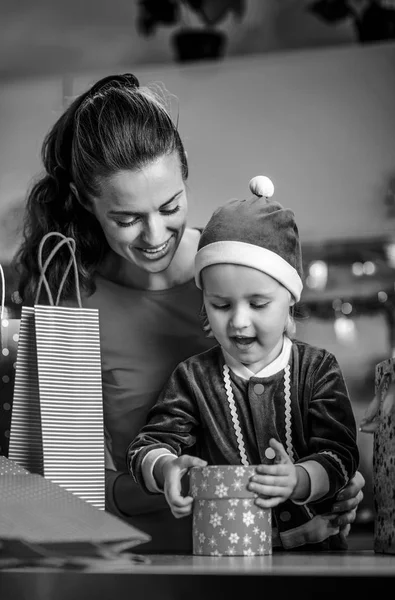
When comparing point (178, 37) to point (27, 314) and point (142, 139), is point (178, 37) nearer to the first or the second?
point (142, 139)

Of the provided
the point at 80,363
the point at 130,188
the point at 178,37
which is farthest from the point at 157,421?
the point at 178,37

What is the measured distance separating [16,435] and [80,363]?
10 cm

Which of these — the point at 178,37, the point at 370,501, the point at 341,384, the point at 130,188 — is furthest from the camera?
the point at 178,37

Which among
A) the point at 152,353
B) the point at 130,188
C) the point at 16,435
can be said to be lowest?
the point at 16,435

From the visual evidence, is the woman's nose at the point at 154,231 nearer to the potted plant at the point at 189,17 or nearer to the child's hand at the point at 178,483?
the child's hand at the point at 178,483

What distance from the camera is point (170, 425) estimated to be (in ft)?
3.27

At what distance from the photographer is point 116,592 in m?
0.65

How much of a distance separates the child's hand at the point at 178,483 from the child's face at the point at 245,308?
14 cm

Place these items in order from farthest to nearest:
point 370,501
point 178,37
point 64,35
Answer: point 64,35 → point 178,37 → point 370,501

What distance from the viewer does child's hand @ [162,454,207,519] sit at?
87 centimetres

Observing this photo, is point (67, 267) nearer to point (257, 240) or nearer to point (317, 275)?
point (257, 240)

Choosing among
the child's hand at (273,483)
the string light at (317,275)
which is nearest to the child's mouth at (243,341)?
the child's hand at (273,483)

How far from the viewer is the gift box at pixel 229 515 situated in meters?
0.83

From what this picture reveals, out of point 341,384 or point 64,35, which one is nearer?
point 341,384
